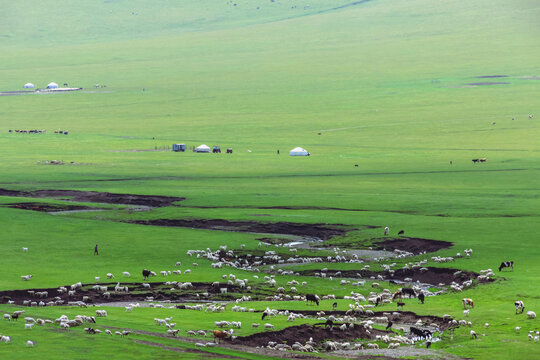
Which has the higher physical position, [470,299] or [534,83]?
[534,83]

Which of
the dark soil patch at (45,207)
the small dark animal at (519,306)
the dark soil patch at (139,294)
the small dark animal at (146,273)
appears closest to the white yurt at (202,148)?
the dark soil patch at (45,207)

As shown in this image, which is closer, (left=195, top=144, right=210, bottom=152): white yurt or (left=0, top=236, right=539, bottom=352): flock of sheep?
(left=0, top=236, right=539, bottom=352): flock of sheep

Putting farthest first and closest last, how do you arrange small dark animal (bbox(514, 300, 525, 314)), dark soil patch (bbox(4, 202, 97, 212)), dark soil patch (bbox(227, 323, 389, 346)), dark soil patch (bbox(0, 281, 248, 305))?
dark soil patch (bbox(4, 202, 97, 212)) < dark soil patch (bbox(0, 281, 248, 305)) < small dark animal (bbox(514, 300, 525, 314)) < dark soil patch (bbox(227, 323, 389, 346))

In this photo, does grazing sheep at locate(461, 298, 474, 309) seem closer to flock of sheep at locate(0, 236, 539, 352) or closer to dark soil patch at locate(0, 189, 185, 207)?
flock of sheep at locate(0, 236, 539, 352)

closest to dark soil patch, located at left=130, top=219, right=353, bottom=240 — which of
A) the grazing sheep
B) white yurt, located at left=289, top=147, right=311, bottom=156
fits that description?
the grazing sheep

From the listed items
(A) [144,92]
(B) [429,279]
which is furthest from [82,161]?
(A) [144,92]

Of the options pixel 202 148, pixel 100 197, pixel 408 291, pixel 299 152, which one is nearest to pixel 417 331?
pixel 408 291

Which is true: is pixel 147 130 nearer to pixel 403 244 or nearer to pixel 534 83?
pixel 534 83

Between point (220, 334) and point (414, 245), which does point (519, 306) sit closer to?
point (220, 334)
